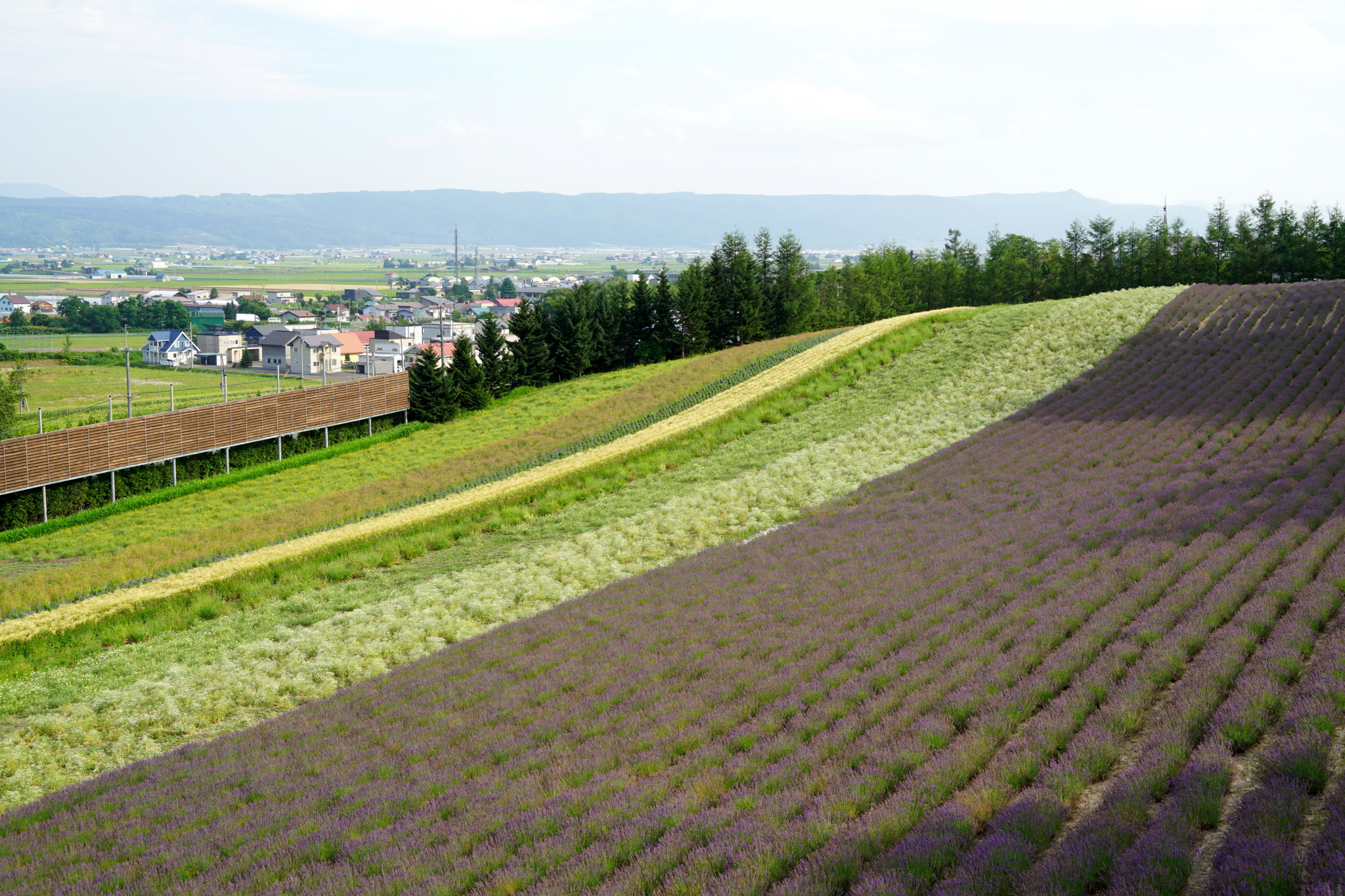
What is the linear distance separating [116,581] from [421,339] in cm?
14423

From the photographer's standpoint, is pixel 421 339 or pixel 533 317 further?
pixel 421 339

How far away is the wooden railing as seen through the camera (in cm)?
4456

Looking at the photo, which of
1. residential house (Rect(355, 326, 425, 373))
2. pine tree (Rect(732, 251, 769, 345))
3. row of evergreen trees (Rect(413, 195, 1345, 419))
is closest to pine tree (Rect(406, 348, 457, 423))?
row of evergreen trees (Rect(413, 195, 1345, 419))

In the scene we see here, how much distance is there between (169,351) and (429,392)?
8596cm

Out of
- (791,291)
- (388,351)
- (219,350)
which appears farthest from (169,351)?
(791,291)

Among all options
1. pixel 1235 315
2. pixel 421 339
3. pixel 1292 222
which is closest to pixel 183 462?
pixel 1235 315

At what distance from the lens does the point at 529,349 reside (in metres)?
74.6

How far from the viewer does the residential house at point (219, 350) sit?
142m

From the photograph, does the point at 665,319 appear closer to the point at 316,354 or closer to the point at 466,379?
the point at 466,379

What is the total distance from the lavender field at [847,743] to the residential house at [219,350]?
13941 cm

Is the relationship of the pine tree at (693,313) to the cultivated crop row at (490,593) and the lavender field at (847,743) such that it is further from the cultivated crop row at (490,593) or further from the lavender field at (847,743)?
the lavender field at (847,743)

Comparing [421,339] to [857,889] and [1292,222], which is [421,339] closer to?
[1292,222]

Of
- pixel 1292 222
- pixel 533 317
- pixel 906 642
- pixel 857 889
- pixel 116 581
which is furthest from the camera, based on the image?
pixel 1292 222

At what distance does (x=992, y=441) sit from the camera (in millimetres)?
33469
